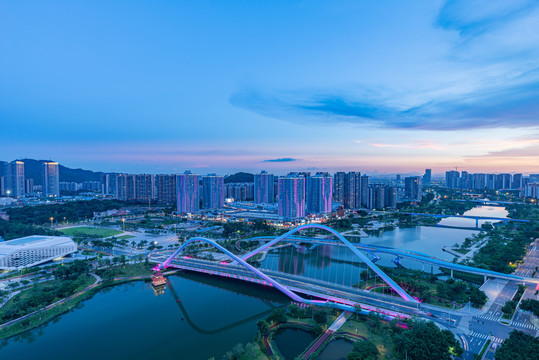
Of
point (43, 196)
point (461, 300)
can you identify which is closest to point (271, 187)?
point (461, 300)

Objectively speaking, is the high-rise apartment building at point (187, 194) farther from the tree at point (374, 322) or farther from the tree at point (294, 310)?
the tree at point (374, 322)

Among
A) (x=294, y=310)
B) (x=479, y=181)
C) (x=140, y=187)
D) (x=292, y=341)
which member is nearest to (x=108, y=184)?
(x=140, y=187)

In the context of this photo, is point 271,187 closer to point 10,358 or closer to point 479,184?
point 10,358

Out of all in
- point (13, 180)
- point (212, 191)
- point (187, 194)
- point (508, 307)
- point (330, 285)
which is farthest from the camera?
point (13, 180)

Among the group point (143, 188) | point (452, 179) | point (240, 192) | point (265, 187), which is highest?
point (452, 179)

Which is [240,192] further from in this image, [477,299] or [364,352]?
[364,352]
